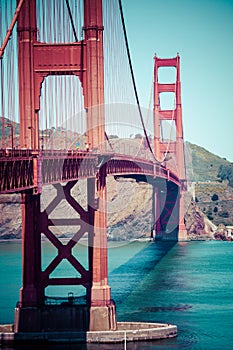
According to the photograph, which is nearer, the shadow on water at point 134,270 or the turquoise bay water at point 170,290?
the turquoise bay water at point 170,290

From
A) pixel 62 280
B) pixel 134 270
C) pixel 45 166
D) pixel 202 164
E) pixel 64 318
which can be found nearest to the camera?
pixel 45 166

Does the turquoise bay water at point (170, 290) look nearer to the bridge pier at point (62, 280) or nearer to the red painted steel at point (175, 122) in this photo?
the bridge pier at point (62, 280)

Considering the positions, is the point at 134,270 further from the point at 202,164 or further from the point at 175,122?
the point at 202,164

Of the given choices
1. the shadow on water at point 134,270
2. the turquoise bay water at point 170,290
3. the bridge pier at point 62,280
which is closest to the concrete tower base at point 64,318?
the bridge pier at point 62,280

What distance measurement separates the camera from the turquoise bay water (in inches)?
1091

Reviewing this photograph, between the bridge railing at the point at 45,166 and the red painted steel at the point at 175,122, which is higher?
the red painted steel at the point at 175,122

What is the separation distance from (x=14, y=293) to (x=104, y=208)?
8921mm

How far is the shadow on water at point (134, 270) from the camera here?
37.2m

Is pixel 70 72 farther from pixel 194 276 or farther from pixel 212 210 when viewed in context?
pixel 212 210

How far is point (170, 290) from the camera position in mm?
38062

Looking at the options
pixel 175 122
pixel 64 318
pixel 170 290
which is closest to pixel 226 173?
pixel 175 122

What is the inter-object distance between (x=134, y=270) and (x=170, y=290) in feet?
27.1

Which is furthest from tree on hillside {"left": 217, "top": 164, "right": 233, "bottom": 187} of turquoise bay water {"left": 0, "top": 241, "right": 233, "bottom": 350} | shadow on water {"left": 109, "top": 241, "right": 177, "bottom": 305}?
turquoise bay water {"left": 0, "top": 241, "right": 233, "bottom": 350}

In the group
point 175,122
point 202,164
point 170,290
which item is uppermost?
point 202,164
